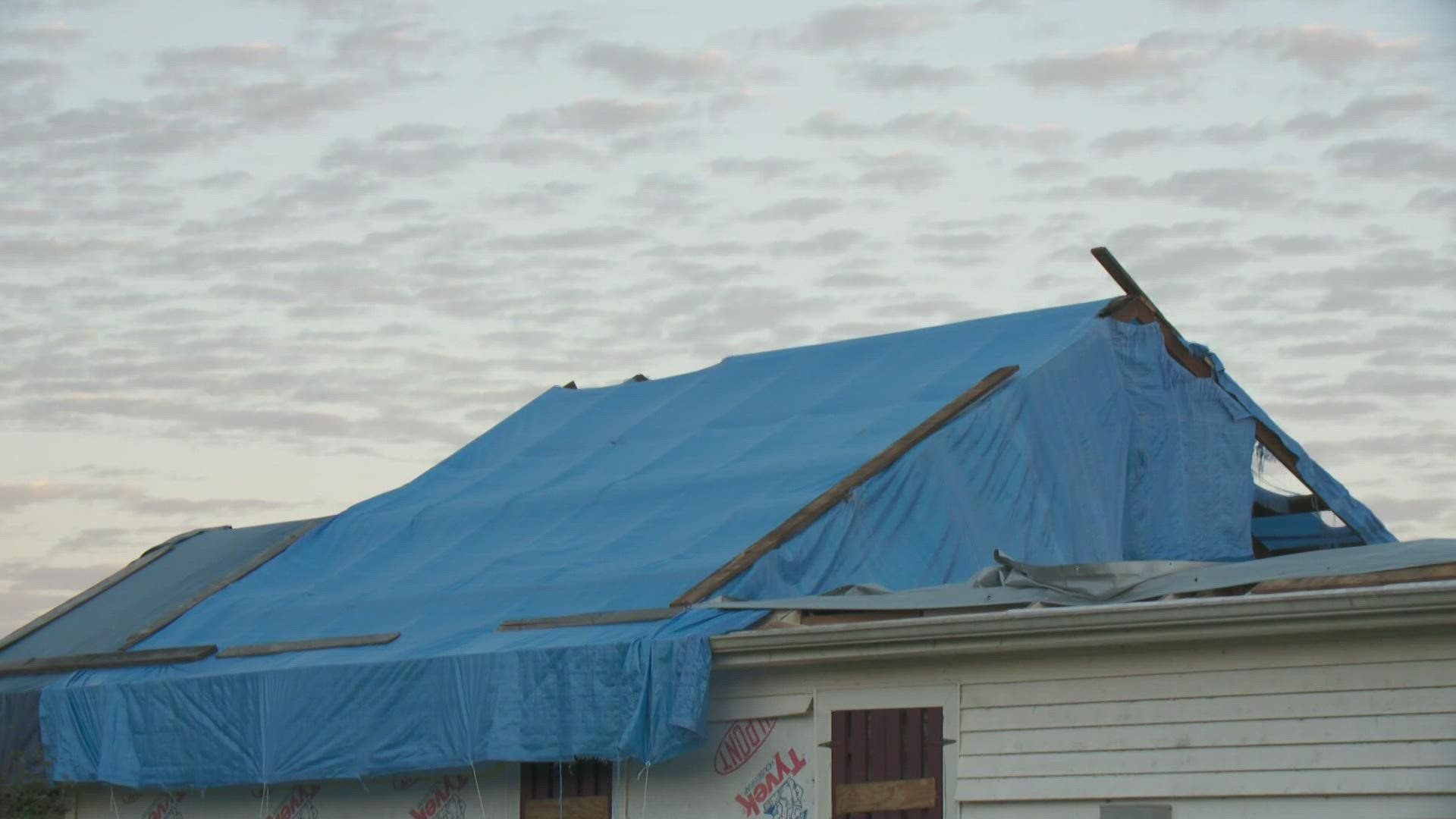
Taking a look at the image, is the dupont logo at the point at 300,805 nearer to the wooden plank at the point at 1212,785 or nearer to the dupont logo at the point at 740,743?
the dupont logo at the point at 740,743

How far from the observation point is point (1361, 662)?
10.6 m

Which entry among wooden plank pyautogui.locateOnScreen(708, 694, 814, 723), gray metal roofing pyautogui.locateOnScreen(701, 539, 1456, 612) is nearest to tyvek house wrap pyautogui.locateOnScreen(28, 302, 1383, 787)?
wooden plank pyautogui.locateOnScreen(708, 694, 814, 723)

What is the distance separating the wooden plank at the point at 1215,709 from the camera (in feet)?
34.0

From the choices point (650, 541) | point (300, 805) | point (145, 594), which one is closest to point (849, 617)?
point (650, 541)

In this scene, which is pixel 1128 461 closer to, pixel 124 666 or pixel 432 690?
pixel 432 690

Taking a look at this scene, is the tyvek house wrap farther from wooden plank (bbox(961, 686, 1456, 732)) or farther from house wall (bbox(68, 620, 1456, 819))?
wooden plank (bbox(961, 686, 1456, 732))

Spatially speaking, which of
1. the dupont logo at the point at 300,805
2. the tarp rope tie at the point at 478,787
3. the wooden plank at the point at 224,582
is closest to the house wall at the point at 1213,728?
the tarp rope tie at the point at 478,787

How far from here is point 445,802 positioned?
15.3 meters

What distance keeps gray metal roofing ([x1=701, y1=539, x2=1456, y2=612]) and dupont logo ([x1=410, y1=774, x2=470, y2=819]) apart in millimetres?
3877

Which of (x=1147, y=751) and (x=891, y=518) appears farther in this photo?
(x=891, y=518)

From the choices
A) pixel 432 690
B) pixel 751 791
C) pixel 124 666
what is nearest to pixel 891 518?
pixel 751 791

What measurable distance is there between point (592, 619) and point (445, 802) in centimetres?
219

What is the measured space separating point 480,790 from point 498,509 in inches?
158

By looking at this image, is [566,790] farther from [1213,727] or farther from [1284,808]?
[1284,808]
